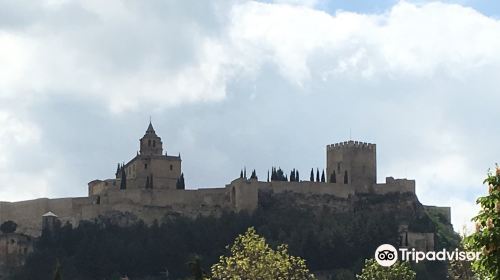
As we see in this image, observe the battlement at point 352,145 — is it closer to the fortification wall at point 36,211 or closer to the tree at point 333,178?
the tree at point 333,178

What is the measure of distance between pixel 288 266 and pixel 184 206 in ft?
176

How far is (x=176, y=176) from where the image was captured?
98.0 m

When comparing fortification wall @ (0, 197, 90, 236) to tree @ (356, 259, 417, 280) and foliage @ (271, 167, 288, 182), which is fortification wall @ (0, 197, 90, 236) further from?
tree @ (356, 259, 417, 280)

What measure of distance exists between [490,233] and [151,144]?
84.8 m

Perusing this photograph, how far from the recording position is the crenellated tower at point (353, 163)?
311 feet

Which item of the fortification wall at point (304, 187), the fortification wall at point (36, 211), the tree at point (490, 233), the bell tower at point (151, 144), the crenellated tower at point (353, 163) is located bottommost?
the tree at point (490, 233)

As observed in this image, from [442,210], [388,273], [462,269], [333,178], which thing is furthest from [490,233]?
[442,210]

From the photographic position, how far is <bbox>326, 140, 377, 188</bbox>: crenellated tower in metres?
94.8

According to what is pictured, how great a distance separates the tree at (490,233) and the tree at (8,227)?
76.6 metres

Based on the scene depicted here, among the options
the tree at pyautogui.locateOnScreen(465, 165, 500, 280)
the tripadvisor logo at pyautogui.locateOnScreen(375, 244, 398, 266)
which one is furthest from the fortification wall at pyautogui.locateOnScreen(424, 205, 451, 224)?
the tree at pyautogui.locateOnScreen(465, 165, 500, 280)

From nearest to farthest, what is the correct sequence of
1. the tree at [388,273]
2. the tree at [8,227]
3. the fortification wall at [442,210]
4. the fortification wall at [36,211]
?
the tree at [388,273] → the fortification wall at [36,211] → the tree at [8,227] → the fortification wall at [442,210]

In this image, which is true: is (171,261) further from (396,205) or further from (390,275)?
(390,275)

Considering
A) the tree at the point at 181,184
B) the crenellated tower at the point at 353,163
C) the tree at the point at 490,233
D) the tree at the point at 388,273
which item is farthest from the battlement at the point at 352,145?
the tree at the point at 490,233

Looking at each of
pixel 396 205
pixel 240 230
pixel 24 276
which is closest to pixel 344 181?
pixel 396 205
